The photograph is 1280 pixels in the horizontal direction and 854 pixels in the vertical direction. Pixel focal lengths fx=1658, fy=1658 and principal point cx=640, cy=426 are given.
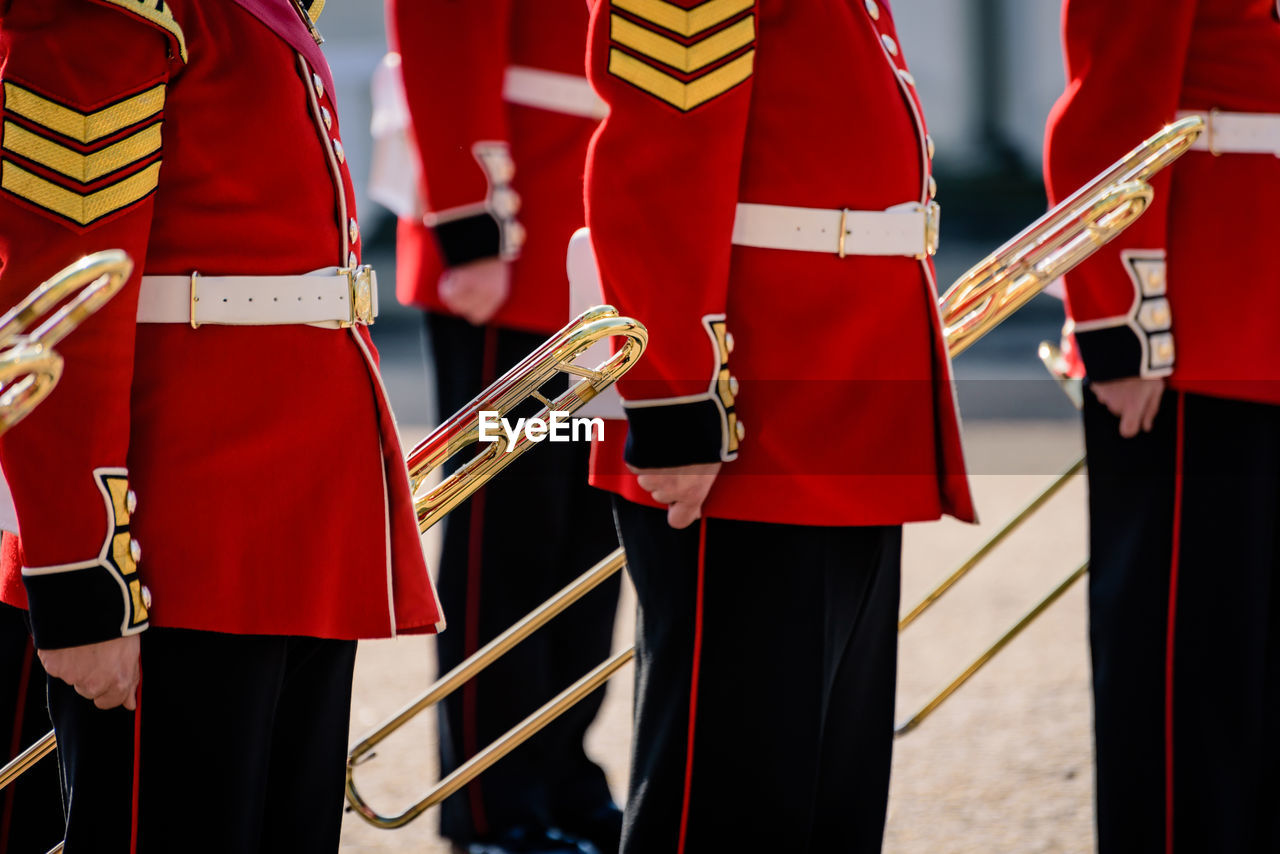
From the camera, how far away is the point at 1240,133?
2.51 m

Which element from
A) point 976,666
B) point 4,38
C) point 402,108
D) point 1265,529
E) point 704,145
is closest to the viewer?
point 4,38

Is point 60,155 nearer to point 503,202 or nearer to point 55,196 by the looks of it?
point 55,196

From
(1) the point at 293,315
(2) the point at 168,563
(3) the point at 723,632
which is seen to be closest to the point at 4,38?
(1) the point at 293,315

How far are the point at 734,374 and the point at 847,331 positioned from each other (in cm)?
15

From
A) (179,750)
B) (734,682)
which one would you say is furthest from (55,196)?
(734,682)

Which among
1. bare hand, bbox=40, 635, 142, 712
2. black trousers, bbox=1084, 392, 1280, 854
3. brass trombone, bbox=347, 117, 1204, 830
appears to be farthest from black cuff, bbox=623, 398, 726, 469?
black trousers, bbox=1084, 392, 1280, 854

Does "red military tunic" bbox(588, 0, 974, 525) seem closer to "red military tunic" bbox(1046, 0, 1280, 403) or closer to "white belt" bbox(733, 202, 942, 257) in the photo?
"white belt" bbox(733, 202, 942, 257)

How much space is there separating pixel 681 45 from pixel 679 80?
41mm

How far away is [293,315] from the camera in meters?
1.76

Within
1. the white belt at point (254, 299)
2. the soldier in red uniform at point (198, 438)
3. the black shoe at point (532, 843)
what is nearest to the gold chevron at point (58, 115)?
the soldier in red uniform at point (198, 438)

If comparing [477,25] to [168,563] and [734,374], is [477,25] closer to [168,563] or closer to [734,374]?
[734,374]

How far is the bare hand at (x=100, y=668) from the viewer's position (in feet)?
5.24

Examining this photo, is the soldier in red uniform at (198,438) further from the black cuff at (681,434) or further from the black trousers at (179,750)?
the black cuff at (681,434)

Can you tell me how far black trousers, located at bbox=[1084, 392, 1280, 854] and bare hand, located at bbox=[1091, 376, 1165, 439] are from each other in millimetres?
27
